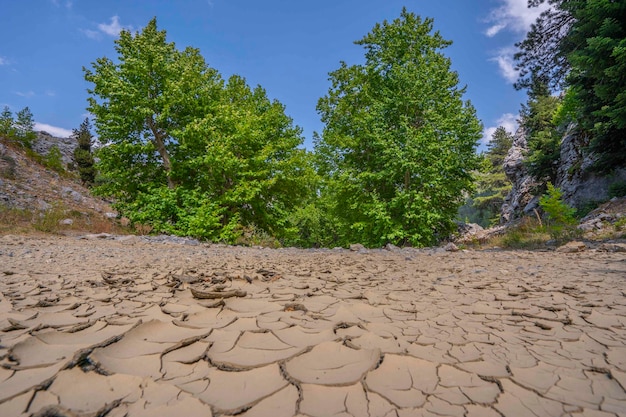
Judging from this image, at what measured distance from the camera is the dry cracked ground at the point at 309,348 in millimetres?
1066

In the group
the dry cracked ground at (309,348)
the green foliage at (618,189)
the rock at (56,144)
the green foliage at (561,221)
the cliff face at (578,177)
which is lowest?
the dry cracked ground at (309,348)

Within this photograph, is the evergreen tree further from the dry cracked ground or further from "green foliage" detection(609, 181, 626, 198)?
the dry cracked ground

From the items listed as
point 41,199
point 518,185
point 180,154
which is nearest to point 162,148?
point 180,154

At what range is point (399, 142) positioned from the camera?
10188 mm

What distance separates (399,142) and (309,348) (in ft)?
31.8

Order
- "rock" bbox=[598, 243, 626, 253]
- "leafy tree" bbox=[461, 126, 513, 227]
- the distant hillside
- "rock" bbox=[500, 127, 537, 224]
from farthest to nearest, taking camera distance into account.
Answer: "leafy tree" bbox=[461, 126, 513, 227] → "rock" bbox=[500, 127, 537, 224] → the distant hillside → "rock" bbox=[598, 243, 626, 253]

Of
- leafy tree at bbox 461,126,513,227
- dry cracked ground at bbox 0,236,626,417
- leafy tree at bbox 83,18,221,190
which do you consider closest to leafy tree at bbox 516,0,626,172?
dry cracked ground at bbox 0,236,626,417

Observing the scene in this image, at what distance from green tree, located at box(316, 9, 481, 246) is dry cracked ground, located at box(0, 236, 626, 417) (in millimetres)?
7075

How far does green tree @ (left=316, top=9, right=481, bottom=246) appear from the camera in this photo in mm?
9773

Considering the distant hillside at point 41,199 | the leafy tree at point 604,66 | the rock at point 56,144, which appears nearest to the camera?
the leafy tree at point 604,66

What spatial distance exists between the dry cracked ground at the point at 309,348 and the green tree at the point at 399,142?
279 inches

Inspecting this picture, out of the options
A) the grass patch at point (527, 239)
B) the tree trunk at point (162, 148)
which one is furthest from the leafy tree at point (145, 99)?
the grass patch at point (527, 239)

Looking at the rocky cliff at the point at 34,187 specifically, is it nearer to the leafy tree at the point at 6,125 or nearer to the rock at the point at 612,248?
the leafy tree at the point at 6,125

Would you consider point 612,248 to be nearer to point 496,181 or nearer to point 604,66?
point 604,66
